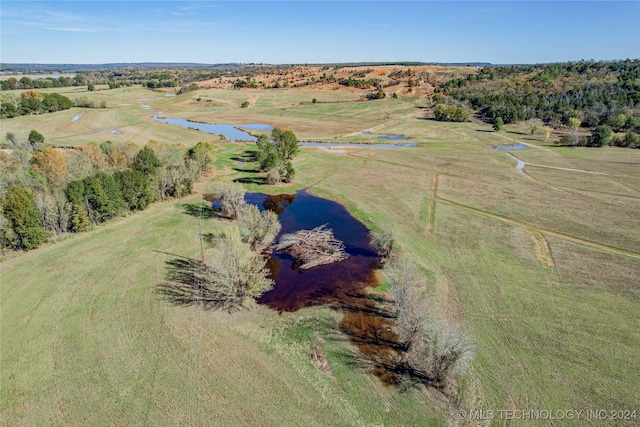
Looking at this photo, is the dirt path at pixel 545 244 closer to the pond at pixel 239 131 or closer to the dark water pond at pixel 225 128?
the pond at pixel 239 131

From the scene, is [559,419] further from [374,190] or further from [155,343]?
[374,190]

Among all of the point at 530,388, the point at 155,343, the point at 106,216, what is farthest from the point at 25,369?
the point at 530,388

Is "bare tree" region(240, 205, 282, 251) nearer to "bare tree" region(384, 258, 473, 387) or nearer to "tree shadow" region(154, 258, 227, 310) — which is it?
"tree shadow" region(154, 258, 227, 310)

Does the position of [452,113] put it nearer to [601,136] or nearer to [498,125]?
[498,125]

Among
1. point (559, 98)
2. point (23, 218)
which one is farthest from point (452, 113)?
point (23, 218)

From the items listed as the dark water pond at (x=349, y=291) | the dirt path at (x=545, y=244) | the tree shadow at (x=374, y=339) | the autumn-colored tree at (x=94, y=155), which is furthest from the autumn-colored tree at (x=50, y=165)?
the dirt path at (x=545, y=244)

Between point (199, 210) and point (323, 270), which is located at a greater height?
point (199, 210)
